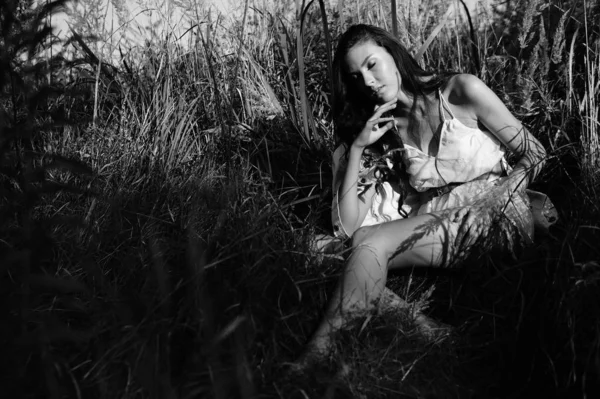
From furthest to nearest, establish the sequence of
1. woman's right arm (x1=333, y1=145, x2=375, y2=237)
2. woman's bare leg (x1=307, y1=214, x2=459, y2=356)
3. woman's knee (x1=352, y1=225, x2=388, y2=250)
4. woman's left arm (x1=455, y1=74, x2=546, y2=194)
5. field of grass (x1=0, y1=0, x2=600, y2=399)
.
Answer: woman's right arm (x1=333, y1=145, x2=375, y2=237)
woman's left arm (x1=455, y1=74, x2=546, y2=194)
woman's knee (x1=352, y1=225, x2=388, y2=250)
woman's bare leg (x1=307, y1=214, x2=459, y2=356)
field of grass (x1=0, y1=0, x2=600, y2=399)

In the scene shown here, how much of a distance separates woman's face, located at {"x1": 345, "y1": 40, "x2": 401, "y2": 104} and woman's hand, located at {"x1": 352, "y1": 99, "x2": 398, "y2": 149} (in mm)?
40

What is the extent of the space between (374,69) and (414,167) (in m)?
0.39

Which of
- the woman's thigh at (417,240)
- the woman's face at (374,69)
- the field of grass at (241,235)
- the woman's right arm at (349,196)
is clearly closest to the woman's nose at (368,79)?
the woman's face at (374,69)

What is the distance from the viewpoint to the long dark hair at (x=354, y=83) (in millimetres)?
2500

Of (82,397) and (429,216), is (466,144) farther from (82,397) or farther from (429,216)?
(82,397)

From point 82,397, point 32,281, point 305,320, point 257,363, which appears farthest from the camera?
point 305,320

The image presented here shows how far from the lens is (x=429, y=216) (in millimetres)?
2219

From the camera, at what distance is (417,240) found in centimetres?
217

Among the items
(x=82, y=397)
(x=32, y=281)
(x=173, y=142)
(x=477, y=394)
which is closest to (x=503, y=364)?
(x=477, y=394)

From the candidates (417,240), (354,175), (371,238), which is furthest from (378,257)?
(354,175)

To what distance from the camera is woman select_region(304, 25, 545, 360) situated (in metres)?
2.12

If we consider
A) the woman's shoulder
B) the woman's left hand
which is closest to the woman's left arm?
the woman's shoulder

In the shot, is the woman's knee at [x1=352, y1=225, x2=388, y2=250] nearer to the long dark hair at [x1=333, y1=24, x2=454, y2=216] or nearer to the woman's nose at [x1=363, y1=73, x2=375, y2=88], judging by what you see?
the long dark hair at [x1=333, y1=24, x2=454, y2=216]

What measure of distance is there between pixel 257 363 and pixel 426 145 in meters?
1.12
